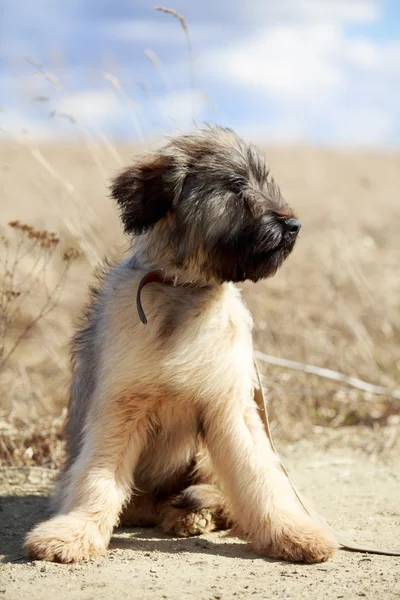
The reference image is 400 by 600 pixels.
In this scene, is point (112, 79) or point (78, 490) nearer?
point (78, 490)

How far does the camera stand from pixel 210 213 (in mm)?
4109

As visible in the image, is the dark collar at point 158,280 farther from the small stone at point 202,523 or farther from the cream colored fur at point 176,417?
the small stone at point 202,523

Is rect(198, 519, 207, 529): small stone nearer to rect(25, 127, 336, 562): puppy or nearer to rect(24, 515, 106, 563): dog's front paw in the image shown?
rect(25, 127, 336, 562): puppy

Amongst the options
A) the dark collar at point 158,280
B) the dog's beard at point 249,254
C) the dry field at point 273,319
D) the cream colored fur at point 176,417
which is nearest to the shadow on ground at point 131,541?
the cream colored fur at point 176,417

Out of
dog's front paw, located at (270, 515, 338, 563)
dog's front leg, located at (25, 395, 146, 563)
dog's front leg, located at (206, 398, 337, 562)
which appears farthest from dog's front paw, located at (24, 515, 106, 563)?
dog's front paw, located at (270, 515, 338, 563)

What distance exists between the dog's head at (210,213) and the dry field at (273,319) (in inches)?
31.3

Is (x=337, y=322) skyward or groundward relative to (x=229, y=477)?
skyward

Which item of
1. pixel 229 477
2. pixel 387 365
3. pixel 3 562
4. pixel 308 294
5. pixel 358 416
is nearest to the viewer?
pixel 3 562

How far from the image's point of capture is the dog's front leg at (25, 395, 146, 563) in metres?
4.08

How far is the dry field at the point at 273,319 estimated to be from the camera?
6062 millimetres

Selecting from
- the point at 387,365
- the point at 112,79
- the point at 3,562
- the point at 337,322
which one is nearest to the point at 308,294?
the point at 337,322

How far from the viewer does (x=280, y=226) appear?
4.07 m

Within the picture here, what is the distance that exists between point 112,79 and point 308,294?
4929 mm

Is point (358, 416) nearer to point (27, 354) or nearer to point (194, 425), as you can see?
point (194, 425)
